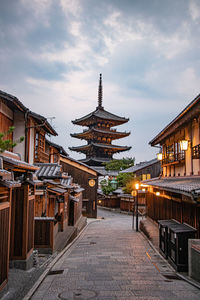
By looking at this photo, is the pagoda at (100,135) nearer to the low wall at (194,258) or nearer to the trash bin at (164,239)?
the trash bin at (164,239)

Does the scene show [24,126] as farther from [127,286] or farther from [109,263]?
[127,286]

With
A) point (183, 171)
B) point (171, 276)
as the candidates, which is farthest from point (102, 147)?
point (171, 276)

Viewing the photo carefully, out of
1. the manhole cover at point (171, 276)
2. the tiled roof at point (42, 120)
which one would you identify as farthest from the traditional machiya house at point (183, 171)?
the tiled roof at point (42, 120)

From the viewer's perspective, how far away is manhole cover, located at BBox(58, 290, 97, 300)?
24.3 feet

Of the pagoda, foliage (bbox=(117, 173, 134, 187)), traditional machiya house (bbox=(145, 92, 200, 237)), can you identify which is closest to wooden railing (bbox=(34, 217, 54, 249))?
traditional machiya house (bbox=(145, 92, 200, 237))

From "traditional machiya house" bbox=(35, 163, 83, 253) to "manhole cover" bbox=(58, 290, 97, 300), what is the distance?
533 cm

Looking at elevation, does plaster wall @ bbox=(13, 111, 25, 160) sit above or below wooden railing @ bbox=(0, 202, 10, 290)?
above

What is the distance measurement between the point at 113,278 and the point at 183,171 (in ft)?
30.3

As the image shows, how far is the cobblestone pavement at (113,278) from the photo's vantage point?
7.70 m

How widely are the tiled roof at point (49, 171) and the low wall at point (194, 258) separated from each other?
360 inches

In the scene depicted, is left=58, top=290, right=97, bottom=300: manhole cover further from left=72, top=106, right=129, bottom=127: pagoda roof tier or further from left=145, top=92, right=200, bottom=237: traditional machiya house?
left=72, top=106, right=129, bottom=127: pagoda roof tier

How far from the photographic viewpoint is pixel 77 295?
762cm

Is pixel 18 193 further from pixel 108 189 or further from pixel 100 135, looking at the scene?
pixel 100 135

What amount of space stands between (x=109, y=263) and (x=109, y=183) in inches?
1473
